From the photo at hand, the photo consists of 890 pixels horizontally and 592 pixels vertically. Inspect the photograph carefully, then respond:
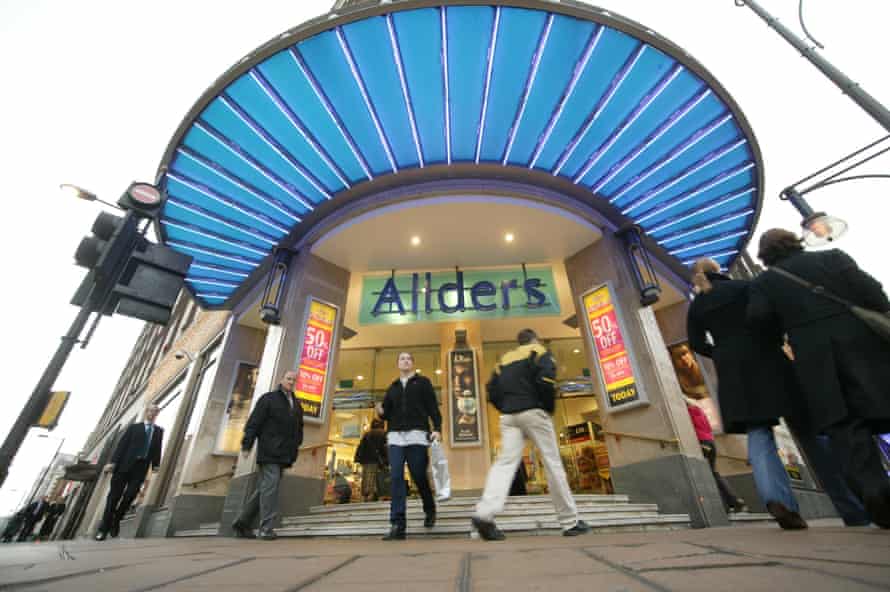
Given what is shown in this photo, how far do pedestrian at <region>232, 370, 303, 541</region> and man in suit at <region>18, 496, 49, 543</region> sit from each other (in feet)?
54.0

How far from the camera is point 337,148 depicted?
671cm

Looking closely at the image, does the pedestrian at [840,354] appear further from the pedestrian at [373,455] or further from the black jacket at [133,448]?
the black jacket at [133,448]

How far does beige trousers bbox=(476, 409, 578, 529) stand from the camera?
322cm

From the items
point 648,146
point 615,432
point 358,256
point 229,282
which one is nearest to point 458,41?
point 648,146

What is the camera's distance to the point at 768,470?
107 inches

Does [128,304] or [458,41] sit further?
[458,41]

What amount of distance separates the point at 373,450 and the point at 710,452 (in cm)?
570

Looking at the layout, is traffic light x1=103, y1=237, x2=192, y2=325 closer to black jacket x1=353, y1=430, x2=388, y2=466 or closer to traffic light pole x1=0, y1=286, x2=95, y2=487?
traffic light pole x1=0, y1=286, x2=95, y2=487

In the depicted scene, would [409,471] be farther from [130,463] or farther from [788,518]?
[130,463]

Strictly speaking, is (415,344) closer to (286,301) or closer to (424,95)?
(286,301)

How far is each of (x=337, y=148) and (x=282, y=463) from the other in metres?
4.72

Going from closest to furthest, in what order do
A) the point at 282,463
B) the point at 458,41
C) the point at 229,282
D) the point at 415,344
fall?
the point at 282,463
the point at 458,41
the point at 229,282
the point at 415,344

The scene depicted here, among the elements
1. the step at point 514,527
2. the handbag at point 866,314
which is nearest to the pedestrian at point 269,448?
the step at point 514,527

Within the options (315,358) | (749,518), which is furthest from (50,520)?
(749,518)
